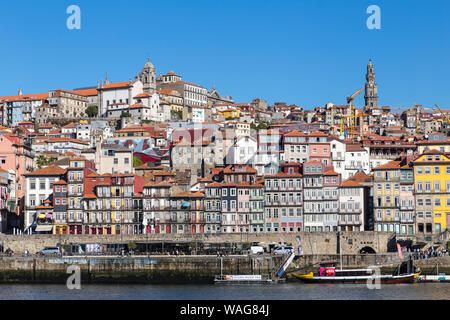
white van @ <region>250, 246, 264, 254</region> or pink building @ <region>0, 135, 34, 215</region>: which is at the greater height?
pink building @ <region>0, 135, 34, 215</region>

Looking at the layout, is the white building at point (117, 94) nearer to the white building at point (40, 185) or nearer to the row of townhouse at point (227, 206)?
the white building at point (40, 185)

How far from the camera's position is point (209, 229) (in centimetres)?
8169

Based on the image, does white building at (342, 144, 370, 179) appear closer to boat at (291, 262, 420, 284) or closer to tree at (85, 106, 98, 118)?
boat at (291, 262, 420, 284)

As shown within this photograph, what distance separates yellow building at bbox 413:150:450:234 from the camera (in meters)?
80.3

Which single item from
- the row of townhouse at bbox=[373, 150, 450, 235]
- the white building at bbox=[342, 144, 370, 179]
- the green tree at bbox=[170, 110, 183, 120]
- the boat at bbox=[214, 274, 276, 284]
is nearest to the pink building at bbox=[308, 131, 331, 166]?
the white building at bbox=[342, 144, 370, 179]

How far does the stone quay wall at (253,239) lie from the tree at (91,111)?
115m

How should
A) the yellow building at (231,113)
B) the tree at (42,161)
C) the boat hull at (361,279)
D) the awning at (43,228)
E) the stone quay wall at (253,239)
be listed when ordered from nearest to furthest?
1. the boat hull at (361,279)
2. the stone quay wall at (253,239)
3. the awning at (43,228)
4. the tree at (42,161)
5. the yellow building at (231,113)

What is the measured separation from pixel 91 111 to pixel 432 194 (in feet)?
410

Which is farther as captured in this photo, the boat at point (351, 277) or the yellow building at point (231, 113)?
the yellow building at point (231, 113)

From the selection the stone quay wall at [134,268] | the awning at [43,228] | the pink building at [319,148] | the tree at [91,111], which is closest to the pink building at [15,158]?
the awning at [43,228]

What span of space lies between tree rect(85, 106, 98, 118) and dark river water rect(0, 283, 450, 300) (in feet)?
423

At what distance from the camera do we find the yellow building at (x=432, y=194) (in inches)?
3162
